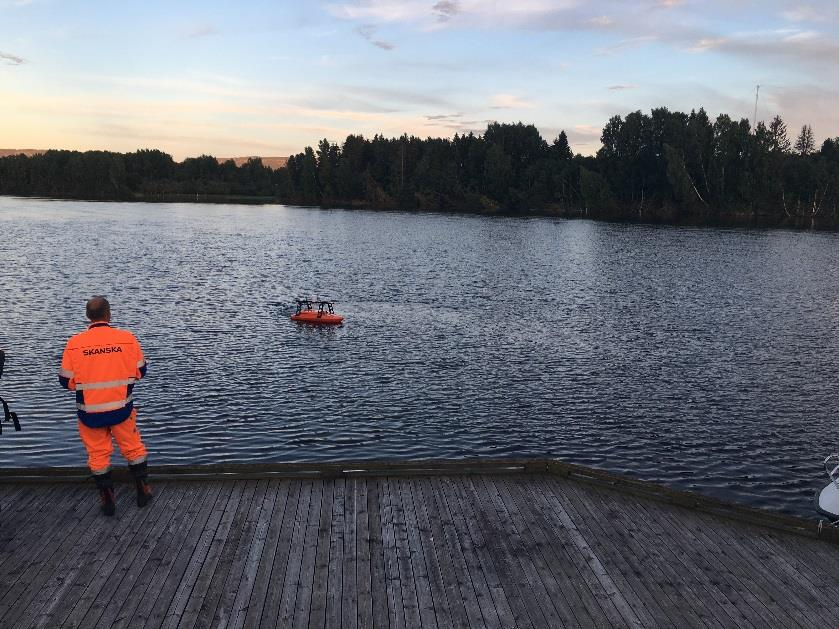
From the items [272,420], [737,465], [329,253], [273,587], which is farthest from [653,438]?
[329,253]

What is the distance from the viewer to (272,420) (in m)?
20.3

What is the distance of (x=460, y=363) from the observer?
2795 cm

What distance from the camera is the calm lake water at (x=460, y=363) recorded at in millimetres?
18594

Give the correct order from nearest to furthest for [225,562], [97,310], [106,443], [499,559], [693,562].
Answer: [225,562] → [499,559] → [693,562] → [97,310] → [106,443]

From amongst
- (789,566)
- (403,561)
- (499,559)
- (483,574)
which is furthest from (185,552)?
(789,566)

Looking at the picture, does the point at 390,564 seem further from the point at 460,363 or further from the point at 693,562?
the point at 460,363

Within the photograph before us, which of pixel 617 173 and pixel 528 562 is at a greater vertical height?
pixel 617 173

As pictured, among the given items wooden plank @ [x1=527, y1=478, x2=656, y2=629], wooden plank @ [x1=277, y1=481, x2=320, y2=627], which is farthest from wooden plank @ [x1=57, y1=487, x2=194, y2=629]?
wooden plank @ [x1=527, y1=478, x2=656, y2=629]

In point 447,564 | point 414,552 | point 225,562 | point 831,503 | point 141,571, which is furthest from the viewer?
point 831,503

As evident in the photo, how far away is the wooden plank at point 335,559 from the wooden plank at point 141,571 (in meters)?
1.46

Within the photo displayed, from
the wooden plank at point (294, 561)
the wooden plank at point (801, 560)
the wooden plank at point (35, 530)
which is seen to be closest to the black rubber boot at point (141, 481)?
the wooden plank at point (35, 530)

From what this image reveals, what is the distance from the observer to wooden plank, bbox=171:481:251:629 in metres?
6.41

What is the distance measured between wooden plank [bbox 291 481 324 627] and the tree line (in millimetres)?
135990

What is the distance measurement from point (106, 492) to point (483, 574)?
4847 mm
